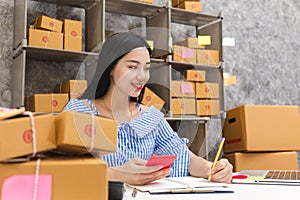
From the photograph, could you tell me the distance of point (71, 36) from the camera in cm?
266

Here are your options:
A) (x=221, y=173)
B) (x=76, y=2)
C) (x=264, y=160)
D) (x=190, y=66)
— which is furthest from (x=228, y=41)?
(x=221, y=173)

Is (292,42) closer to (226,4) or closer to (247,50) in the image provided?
(247,50)

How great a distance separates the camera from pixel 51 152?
64cm

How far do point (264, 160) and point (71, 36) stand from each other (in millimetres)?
1681

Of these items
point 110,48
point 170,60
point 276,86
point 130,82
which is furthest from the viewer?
point 276,86

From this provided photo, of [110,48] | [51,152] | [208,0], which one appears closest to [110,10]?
[208,0]

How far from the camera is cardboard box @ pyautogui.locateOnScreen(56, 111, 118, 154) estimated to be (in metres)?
0.62

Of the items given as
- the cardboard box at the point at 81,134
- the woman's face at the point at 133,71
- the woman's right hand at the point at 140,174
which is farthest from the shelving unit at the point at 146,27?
the cardboard box at the point at 81,134

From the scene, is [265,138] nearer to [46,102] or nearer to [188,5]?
[188,5]

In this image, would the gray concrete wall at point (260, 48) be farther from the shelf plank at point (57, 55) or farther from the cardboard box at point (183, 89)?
the cardboard box at point (183, 89)

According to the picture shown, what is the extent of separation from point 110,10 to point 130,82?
190 centimetres

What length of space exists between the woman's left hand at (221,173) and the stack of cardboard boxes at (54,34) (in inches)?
62.9

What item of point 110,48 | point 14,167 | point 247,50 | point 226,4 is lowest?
point 14,167

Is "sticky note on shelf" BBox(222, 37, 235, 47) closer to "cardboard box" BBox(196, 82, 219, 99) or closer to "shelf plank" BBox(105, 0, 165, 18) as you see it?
"cardboard box" BBox(196, 82, 219, 99)
